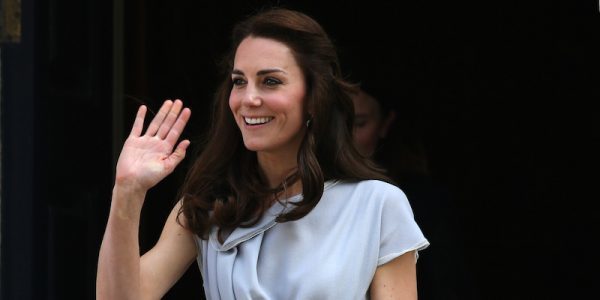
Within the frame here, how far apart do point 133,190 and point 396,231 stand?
0.66 m

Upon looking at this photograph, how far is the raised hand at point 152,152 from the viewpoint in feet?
8.46

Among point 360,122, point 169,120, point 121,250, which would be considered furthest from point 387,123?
point 121,250

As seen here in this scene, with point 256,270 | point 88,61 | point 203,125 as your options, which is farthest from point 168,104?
point 203,125

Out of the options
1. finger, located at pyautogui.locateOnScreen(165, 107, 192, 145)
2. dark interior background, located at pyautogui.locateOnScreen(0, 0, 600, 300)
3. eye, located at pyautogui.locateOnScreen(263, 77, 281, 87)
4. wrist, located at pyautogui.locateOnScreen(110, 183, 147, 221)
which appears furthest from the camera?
dark interior background, located at pyautogui.locateOnScreen(0, 0, 600, 300)

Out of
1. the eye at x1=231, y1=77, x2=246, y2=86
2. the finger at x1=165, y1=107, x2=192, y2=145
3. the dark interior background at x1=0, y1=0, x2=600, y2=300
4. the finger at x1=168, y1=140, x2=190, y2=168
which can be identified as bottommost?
the dark interior background at x1=0, y1=0, x2=600, y2=300

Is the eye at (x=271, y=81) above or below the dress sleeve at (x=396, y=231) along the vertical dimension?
above

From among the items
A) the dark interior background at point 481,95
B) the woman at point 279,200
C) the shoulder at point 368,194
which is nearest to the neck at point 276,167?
the woman at point 279,200

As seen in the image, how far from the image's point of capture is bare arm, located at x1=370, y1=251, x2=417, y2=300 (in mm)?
2734

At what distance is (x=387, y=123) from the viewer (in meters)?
4.26

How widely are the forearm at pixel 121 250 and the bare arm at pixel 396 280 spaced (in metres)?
0.58

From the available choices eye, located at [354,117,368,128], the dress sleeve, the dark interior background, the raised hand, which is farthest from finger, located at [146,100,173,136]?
the dark interior background

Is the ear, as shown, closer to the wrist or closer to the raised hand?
the raised hand

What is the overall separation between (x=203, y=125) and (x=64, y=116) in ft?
5.59

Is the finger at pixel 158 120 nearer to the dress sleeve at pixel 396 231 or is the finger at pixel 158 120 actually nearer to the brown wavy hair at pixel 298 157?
the brown wavy hair at pixel 298 157
